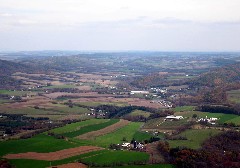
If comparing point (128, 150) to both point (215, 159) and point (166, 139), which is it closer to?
point (166, 139)

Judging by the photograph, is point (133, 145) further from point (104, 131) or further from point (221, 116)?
point (221, 116)

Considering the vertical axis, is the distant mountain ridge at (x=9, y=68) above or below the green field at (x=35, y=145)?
above

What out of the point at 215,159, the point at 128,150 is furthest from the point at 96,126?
the point at 215,159

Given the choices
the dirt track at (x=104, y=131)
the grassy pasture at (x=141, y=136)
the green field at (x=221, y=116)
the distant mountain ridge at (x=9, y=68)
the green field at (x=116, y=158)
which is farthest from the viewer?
the distant mountain ridge at (x=9, y=68)

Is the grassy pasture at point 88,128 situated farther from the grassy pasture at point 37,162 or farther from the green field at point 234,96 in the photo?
the green field at point 234,96

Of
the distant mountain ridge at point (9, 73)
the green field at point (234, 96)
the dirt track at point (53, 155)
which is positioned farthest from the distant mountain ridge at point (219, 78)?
the dirt track at point (53, 155)

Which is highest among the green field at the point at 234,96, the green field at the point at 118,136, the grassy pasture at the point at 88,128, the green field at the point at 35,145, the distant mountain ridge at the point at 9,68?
the distant mountain ridge at the point at 9,68

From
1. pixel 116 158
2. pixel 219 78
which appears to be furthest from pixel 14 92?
pixel 116 158
